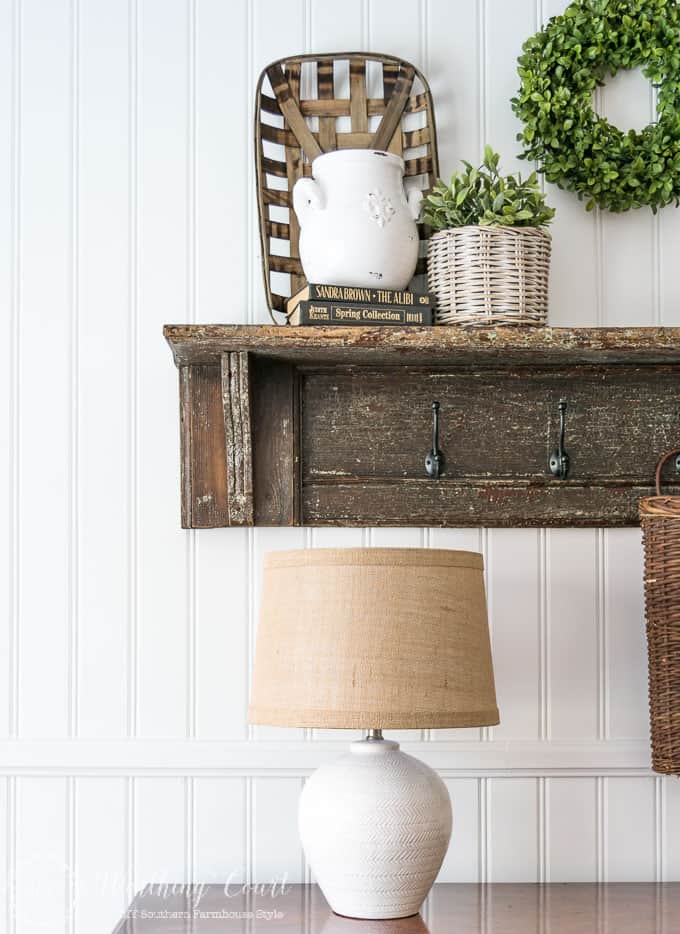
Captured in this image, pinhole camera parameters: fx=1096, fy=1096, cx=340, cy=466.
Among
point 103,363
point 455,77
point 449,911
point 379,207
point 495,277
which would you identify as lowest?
point 449,911

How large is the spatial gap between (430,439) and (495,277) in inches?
11.4

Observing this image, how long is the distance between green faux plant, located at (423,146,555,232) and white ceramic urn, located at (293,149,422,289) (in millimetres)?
63

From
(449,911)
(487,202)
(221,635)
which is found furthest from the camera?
(221,635)

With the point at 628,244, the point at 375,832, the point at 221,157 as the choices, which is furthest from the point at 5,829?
the point at 628,244

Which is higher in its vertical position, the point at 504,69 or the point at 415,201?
the point at 504,69

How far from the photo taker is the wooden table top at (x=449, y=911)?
4.79ft

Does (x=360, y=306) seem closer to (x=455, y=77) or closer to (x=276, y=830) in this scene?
(x=455, y=77)

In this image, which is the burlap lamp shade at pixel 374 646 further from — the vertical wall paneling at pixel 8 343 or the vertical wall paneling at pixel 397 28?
the vertical wall paneling at pixel 397 28

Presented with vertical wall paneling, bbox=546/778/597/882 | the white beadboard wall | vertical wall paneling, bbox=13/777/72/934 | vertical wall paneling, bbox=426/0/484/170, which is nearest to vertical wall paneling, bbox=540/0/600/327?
the white beadboard wall

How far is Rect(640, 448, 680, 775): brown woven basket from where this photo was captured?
63.9 inches

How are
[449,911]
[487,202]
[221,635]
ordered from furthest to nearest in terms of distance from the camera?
1. [221,635]
2. [487,202]
3. [449,911]

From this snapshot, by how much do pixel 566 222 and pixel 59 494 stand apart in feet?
3.12

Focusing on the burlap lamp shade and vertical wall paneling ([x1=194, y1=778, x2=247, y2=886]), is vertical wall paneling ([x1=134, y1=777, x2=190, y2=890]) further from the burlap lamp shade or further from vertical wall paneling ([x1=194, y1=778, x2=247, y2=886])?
the burlap lamp shade

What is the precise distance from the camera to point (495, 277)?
1.64 metres
